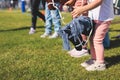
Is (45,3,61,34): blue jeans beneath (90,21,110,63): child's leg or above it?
beneath

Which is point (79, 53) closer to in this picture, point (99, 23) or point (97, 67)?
point (97, 67)

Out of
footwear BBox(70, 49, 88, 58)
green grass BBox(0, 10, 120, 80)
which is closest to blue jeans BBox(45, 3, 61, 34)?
green grass BBox(0, 10, 120, 80)

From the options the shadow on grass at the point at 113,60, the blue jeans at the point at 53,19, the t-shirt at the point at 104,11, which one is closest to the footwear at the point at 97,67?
the shadow on grass at the point at 113,60

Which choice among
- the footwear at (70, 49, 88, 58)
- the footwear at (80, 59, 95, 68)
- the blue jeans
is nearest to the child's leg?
the footwear at (80, 59, 95, 68)

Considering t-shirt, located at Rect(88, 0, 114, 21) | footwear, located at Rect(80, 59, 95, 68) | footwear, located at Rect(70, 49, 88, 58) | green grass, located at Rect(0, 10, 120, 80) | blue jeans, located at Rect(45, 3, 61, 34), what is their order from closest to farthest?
green grass, located at Rect(0, 10, 120, 80)
t-shirt, located at Rect(88, 0, 114, 21)
footwear, located at Rect(80, 59, 95, 68)
footwear, located at Rect(70, 49, 88, 58)
blue jeans, located at Rect(45, 3, 61, 34)

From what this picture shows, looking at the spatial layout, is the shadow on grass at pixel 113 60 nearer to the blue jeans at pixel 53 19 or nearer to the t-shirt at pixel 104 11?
the t-shirt at pixel 104 11

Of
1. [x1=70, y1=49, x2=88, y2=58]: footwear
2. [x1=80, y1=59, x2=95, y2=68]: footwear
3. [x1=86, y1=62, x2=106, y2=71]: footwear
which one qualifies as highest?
[x1=86, y1=62, x2=106, y2=71]: footwear

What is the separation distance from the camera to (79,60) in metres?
5.21

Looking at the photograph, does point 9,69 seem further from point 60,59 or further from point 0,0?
point 0,0

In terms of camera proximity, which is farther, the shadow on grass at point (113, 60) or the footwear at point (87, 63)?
the shadow on grass at point (113, 60)

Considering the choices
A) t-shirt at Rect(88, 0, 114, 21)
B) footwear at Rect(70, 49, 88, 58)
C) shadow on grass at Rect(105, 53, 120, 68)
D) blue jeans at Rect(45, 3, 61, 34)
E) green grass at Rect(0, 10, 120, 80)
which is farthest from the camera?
blue jeans at Rect(45, 3, 61, 34)

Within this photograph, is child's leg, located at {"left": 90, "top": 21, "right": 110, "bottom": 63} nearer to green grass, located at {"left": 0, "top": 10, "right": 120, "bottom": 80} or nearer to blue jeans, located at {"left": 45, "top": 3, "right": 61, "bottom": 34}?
green grass, located at {"left": 0, "top": 10, "right": 120, "bottom": 80}

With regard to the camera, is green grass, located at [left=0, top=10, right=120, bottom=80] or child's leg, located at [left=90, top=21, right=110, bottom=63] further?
child's leg, located at [left=90, top=21, right=110, bottom=63]

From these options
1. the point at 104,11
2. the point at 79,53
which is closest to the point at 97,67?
the point at 104,11
